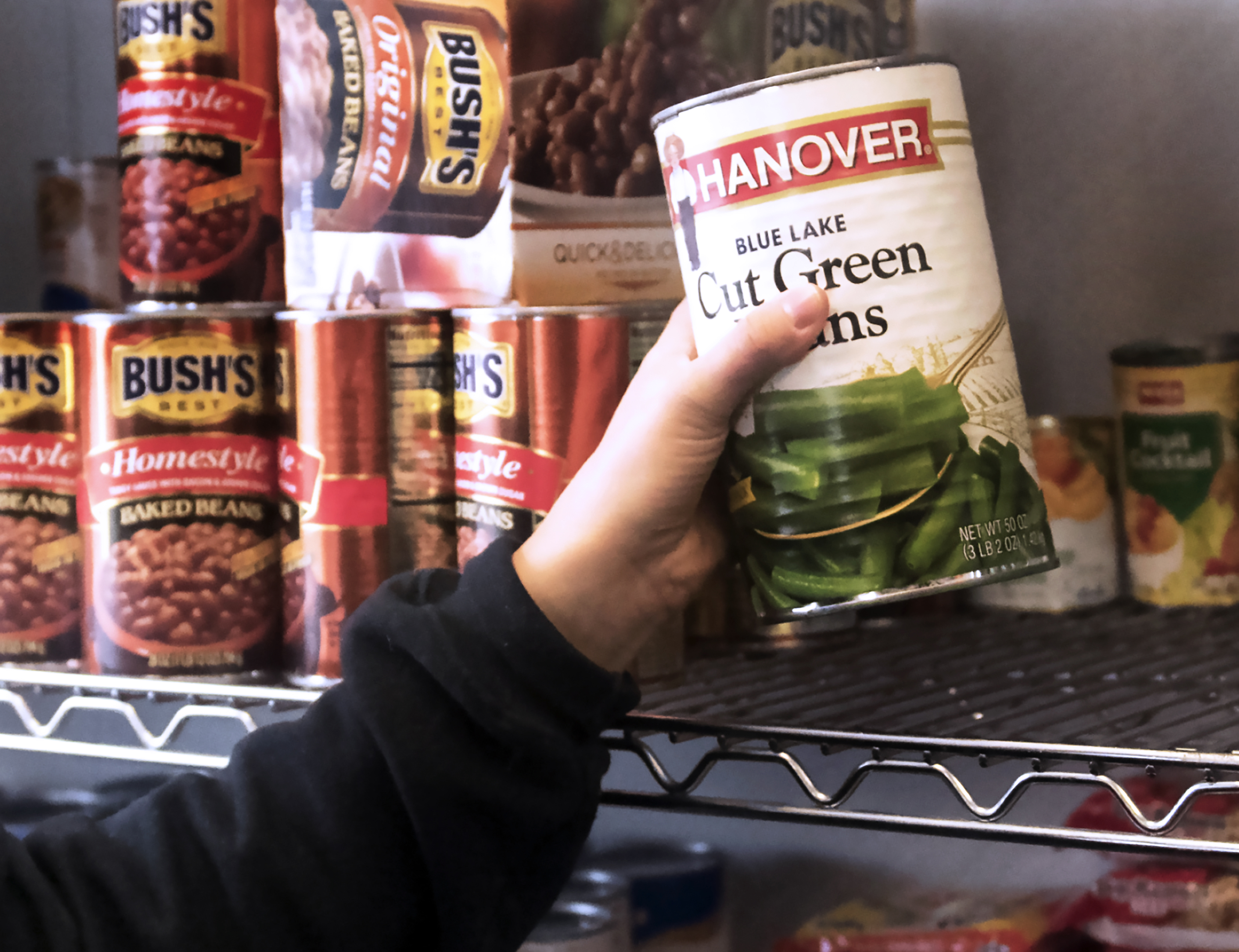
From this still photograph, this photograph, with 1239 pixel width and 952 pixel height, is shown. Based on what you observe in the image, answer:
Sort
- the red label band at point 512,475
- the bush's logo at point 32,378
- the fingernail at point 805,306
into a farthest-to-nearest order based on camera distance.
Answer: the bush's logo at point 32,378
the red label band at point 512,475
the fingernail at point 805,306

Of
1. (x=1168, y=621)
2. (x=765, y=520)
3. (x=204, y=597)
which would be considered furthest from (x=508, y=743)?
(x=1168, y=621)

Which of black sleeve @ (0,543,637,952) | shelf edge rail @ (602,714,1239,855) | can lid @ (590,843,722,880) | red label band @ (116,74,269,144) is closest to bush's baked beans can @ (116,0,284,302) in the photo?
red label band @ (116,74,269,144)

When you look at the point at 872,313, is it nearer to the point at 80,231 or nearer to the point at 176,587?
the point at 176,587

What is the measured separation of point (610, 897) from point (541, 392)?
42 centimetres

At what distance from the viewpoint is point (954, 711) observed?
0.72m

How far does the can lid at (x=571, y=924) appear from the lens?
89cm

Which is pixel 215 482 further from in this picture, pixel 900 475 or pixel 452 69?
pixel 900 475

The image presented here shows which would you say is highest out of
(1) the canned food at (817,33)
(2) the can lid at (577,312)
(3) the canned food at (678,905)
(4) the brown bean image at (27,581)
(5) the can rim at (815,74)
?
(1) the canned food at (817,33)

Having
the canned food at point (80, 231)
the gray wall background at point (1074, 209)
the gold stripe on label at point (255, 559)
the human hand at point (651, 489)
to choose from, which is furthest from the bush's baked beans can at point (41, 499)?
the gray wall background at point (1074, 209)

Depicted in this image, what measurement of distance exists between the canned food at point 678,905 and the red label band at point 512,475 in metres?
0.42

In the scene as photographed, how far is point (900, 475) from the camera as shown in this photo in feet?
1.85

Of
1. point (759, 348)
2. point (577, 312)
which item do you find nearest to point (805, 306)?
point (759, 348)

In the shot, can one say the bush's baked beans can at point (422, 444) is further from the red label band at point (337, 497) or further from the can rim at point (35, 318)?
the can rim at point (35, 318)

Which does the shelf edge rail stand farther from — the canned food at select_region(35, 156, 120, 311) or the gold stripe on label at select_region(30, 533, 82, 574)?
the canned food at select_region(35, 156, 120, 311)
